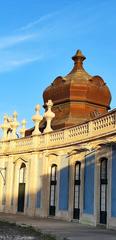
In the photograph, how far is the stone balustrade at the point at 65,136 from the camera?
22703mm

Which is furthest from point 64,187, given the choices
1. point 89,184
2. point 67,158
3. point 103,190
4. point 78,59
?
point 78,59

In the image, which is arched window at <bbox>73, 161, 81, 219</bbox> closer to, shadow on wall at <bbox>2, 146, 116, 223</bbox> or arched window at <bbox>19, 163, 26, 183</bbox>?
shadow on wall at <bbox>2, 146, 116, 223</bbox>

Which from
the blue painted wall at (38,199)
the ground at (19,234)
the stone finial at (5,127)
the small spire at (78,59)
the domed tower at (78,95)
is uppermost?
the small spire at (78,59)

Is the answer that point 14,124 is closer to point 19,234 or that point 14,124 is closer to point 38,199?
point 38,199

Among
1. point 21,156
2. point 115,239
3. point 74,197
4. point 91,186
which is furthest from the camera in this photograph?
point 21,156

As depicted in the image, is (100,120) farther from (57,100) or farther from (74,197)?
(57,100)

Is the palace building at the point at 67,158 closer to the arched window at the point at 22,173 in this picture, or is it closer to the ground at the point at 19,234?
the arched window at the point at 22,173

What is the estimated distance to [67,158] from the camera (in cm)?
2739

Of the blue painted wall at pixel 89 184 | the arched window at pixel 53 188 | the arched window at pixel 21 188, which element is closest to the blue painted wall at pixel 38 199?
the arched window at pixel 53 188

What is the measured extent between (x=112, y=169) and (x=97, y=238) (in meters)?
5.41

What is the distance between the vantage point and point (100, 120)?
23547 mm

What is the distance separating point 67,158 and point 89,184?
3419 millimetres

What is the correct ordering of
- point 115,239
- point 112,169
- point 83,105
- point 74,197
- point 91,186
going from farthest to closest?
point 83,105 < point 74,197 < point 91,186 < point 112,169 < point 115,239

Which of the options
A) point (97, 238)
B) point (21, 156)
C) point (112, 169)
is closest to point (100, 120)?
point (112, 169)
